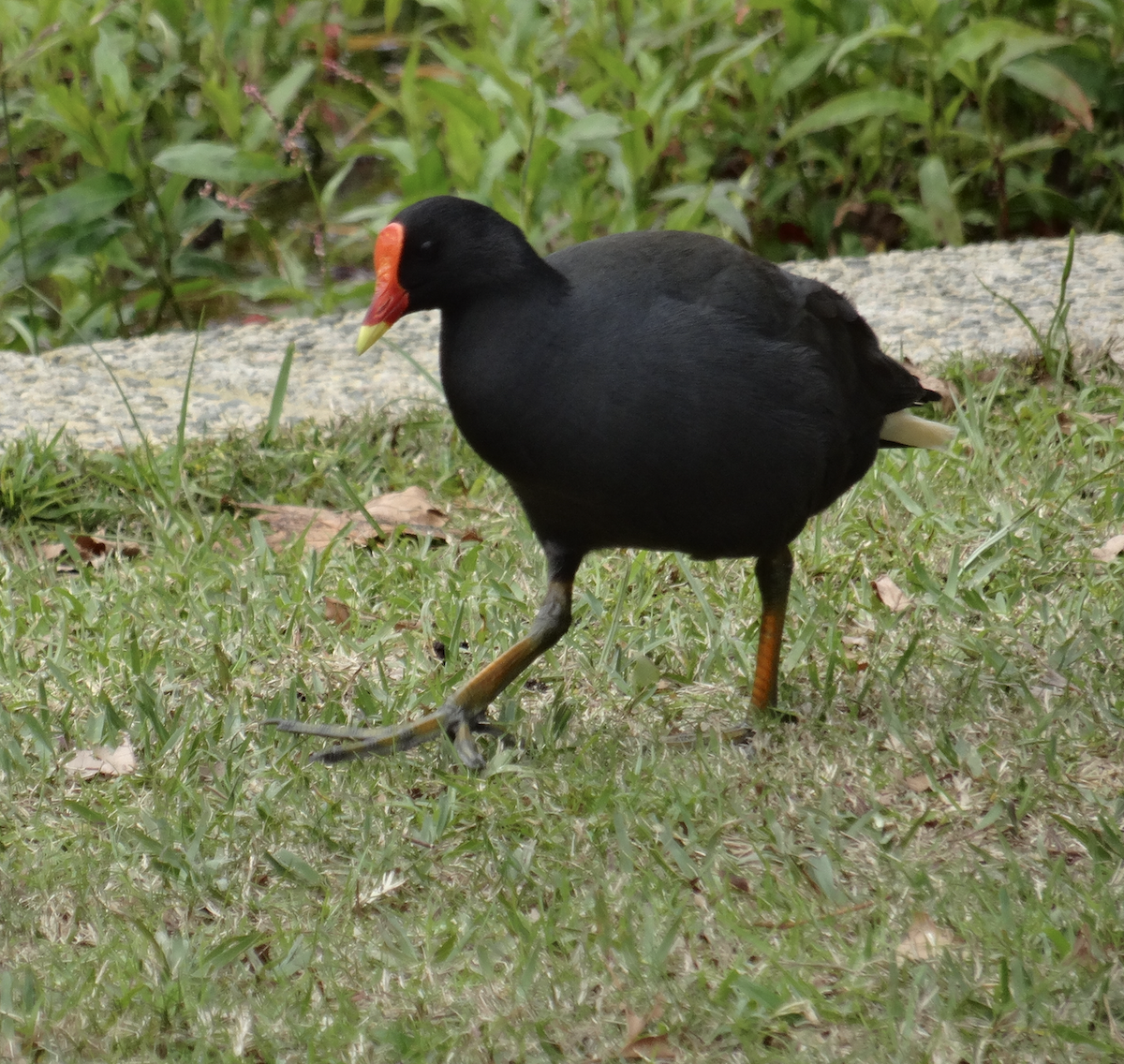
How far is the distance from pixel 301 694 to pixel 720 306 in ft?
3.99

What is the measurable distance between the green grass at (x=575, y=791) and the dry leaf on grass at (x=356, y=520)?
8 centimetres

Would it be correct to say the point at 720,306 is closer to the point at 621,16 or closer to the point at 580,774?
the point at 580,774

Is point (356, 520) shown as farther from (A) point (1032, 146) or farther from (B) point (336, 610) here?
(A) point (1032, 146)

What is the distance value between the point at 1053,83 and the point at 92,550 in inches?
129

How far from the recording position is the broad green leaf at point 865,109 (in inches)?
198

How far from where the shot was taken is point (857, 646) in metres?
3.36

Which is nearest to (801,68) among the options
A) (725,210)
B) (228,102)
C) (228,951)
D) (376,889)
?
(725,210)

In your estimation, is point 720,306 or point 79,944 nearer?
point 79,944

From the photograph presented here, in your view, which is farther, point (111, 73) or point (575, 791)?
point (111, 73)

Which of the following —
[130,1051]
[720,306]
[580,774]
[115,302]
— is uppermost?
[720,306]

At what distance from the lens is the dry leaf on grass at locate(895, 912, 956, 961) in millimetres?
2270

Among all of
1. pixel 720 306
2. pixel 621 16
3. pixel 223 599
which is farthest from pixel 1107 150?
pixel 223 599

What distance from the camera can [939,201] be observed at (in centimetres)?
529

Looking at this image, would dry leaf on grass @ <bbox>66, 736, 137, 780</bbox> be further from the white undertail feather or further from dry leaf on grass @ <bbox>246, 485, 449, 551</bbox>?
the white undertail feather
